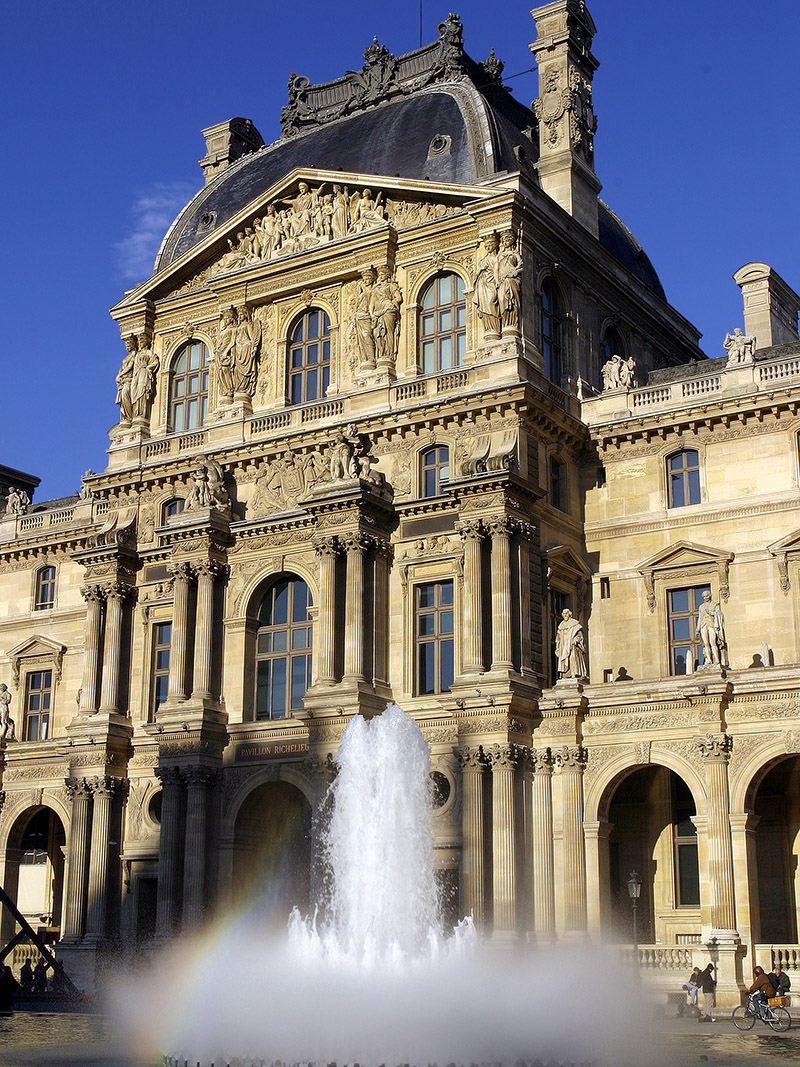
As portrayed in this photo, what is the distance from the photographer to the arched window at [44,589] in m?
55.2

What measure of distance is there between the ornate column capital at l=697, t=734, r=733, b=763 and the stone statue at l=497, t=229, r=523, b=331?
13.3 metres

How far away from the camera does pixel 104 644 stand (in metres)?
46.7

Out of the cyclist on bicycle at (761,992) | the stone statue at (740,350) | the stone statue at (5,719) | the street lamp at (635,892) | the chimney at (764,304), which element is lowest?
the cyclist on bicycle at (761,992)

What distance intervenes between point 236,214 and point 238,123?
1123 centimetres

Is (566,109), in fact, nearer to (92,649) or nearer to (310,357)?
(310,357)

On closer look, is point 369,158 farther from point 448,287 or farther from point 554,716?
point 554,716

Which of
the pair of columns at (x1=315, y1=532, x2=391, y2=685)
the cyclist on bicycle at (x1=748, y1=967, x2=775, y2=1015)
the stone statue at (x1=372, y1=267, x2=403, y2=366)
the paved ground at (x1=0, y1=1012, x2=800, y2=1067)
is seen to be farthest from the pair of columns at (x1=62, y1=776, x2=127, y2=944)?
the cyclist on bicycle at (x1=748, y1=967, x2=775, y2=1015)

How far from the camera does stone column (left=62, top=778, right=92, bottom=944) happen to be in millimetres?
44469

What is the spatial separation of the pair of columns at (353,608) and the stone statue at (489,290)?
23.2 ft

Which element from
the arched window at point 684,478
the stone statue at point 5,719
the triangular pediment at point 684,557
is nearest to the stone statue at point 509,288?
the arched window at point 684,478

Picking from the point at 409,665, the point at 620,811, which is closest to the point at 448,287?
the point at 409,665

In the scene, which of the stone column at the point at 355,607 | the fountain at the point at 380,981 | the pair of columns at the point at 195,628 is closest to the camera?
the fountain at the point at 380,981

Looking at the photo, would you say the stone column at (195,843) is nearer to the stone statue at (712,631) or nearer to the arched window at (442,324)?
the arched window at (442,324)

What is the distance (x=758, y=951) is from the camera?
34.2 m
